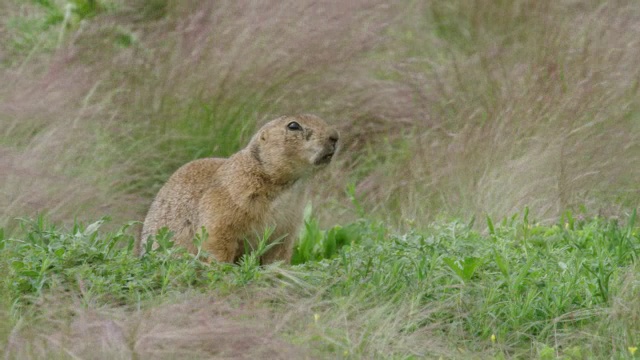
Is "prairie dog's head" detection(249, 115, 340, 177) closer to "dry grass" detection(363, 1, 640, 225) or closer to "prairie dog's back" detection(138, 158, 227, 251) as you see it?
"prairie dog's back" detection(138, 158, 227, 251)

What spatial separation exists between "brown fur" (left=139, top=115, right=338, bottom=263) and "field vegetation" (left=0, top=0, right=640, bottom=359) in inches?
11.4

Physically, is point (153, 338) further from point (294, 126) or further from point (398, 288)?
point (294, 126)

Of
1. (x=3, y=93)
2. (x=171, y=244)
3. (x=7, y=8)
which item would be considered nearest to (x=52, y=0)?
(x=7, y=8)

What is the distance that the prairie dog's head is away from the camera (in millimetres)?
6660

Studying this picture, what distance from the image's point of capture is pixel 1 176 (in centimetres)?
675

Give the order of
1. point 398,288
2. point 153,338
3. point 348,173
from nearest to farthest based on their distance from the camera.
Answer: point 153,338
point 398,288
point 348,173

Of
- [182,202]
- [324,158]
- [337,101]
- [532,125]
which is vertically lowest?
[532,125]

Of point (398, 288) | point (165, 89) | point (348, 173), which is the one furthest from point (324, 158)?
point (165, 89)

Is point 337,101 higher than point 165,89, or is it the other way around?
point 165,89

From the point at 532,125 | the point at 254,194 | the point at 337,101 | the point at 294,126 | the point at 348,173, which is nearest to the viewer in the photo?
the point at 254,194

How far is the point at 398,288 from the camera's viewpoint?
5.72 m

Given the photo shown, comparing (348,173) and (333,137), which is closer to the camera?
(333,137)

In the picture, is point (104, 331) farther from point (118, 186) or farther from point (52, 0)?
point (52, 0)

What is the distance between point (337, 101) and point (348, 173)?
1.68ft
